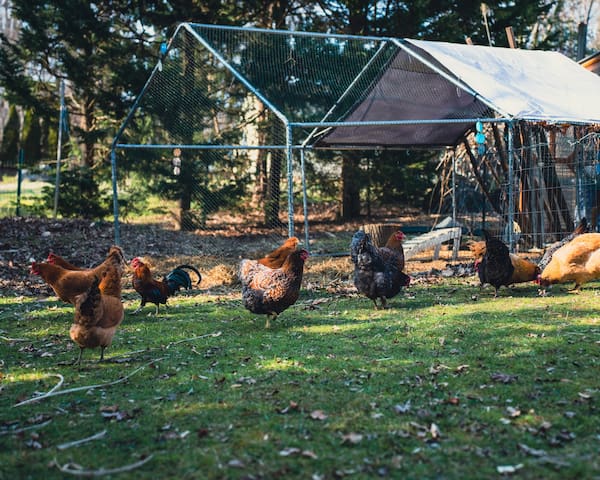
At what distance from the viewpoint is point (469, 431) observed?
3.71 meters

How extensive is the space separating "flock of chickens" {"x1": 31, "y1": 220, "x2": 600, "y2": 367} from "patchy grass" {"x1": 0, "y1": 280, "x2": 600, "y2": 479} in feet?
1.18

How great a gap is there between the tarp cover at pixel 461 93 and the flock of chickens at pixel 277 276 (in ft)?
6.99

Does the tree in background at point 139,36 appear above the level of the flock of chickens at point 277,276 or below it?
above

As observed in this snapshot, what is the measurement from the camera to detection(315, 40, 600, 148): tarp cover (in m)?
9.36

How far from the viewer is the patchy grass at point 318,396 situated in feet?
11.0

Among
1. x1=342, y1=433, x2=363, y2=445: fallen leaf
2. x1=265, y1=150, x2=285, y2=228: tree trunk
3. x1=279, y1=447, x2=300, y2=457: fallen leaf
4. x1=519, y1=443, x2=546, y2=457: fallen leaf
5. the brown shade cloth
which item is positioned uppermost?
the brown shade cloth

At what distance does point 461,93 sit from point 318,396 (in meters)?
8.49

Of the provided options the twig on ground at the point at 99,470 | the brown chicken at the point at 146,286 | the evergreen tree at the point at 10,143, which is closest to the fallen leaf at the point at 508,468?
the twig on ground at the point at 99,470

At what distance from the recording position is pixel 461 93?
11273mm

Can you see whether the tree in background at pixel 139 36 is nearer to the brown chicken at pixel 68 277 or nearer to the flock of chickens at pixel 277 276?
the flock of chickens at pixel 277 276

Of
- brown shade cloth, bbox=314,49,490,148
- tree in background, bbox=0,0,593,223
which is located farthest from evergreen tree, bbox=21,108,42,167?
brown shade cloth, bbox=314,49,490,148

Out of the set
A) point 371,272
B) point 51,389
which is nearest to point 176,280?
point 371,272

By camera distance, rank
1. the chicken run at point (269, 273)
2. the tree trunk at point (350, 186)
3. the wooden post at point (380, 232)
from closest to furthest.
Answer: the chicken run at point (269, 273) < the wooden post at point (380, 232) < the tree trunk at point (350, 186)

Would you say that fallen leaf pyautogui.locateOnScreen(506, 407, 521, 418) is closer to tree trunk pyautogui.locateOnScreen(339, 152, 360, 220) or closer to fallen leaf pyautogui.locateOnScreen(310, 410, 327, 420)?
fallen leaf pyautogui.locateOnScreen(310, 410, 327, 420)
